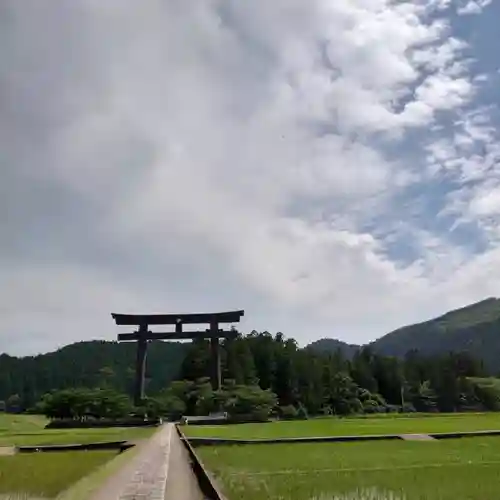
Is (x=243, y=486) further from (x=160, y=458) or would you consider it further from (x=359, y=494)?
(x=160, y=458)

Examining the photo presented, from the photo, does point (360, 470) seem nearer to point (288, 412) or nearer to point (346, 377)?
point (288, 412)

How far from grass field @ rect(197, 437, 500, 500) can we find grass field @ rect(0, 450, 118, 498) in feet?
12.1

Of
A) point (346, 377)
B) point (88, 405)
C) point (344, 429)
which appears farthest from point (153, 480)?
point (346, 377)

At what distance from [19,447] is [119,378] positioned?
10565cm

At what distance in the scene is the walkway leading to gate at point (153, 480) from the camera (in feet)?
42.2

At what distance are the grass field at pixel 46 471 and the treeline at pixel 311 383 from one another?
36.1m

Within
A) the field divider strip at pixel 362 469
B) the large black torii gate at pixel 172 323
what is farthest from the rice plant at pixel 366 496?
the large black torii gate at pixel 172 323

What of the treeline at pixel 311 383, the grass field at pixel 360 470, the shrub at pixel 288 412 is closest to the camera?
the grass field at pixel 360 470

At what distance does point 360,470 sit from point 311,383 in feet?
208

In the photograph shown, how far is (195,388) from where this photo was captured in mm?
67688

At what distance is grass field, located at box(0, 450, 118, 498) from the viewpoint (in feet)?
49.5

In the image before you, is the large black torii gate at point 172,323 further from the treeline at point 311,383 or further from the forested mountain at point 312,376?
the forested mountain at point 312,376

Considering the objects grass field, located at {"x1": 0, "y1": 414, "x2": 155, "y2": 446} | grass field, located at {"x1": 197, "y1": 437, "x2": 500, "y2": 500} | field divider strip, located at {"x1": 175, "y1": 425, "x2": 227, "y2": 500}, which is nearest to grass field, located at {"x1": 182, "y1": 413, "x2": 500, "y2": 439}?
grass field, located at {"x1": 0, "y1": 414, "x2": 155, "y2": 446}

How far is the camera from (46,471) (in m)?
18.7
